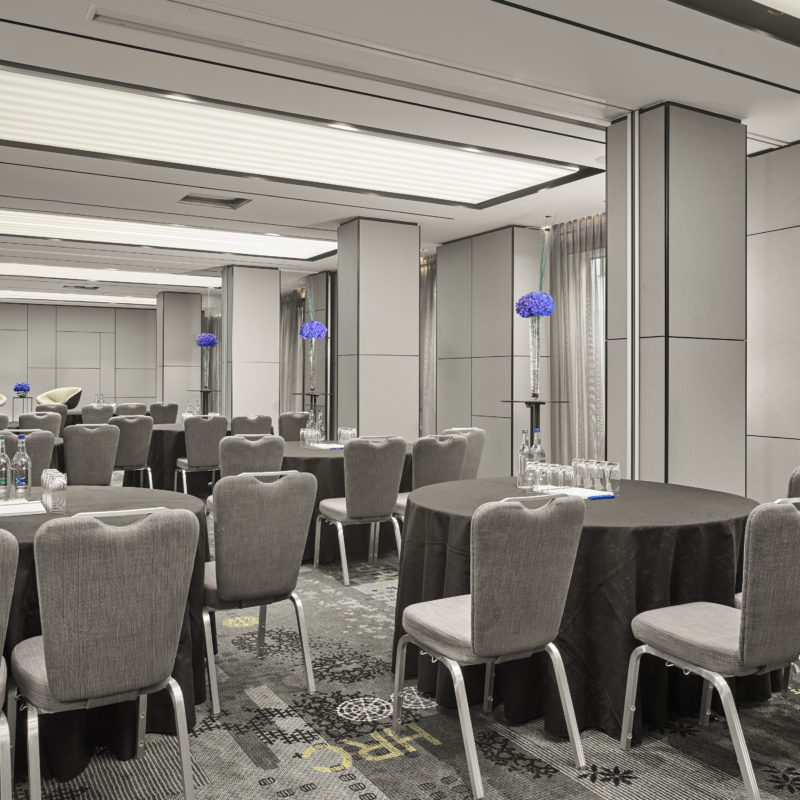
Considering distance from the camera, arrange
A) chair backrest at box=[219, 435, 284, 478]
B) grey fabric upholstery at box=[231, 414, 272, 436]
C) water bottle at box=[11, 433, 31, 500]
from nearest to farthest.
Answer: water bottle at box=[11, 433, 31, 500] < chair backrest at box=[219, 435, 284, 478] < grey fabric upholstery at box=[231, 414, 272, 436]

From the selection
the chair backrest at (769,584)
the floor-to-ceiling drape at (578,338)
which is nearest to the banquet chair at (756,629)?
the chair backrest at (769,584)

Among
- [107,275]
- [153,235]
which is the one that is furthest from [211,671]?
[107,275]

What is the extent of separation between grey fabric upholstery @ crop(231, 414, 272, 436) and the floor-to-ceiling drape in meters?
3.43

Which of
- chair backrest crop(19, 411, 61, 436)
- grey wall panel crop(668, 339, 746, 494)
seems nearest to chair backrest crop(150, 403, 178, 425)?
chair backrest crop(19, 411, 61, 436)

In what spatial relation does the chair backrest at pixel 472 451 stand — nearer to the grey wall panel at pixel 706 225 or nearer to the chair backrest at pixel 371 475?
the chair backrest at pixel 371 475

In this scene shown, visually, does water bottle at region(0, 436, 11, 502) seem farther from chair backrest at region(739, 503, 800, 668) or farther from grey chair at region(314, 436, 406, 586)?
chair backrest at region(739, 503, 800, 668)

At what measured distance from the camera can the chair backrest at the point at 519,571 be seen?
2.34 meters

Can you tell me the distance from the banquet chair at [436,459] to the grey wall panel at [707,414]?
55.0 inches

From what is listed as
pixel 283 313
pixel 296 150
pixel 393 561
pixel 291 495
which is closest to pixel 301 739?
pixel 291 495

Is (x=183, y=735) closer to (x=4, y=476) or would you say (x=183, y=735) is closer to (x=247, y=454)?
(x=4, y=476)

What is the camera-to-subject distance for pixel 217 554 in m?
2.95

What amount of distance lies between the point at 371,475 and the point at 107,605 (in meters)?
2.88

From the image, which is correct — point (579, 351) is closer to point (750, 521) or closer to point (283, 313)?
point (750, 521)

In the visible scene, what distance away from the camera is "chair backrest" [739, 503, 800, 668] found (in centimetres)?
224
